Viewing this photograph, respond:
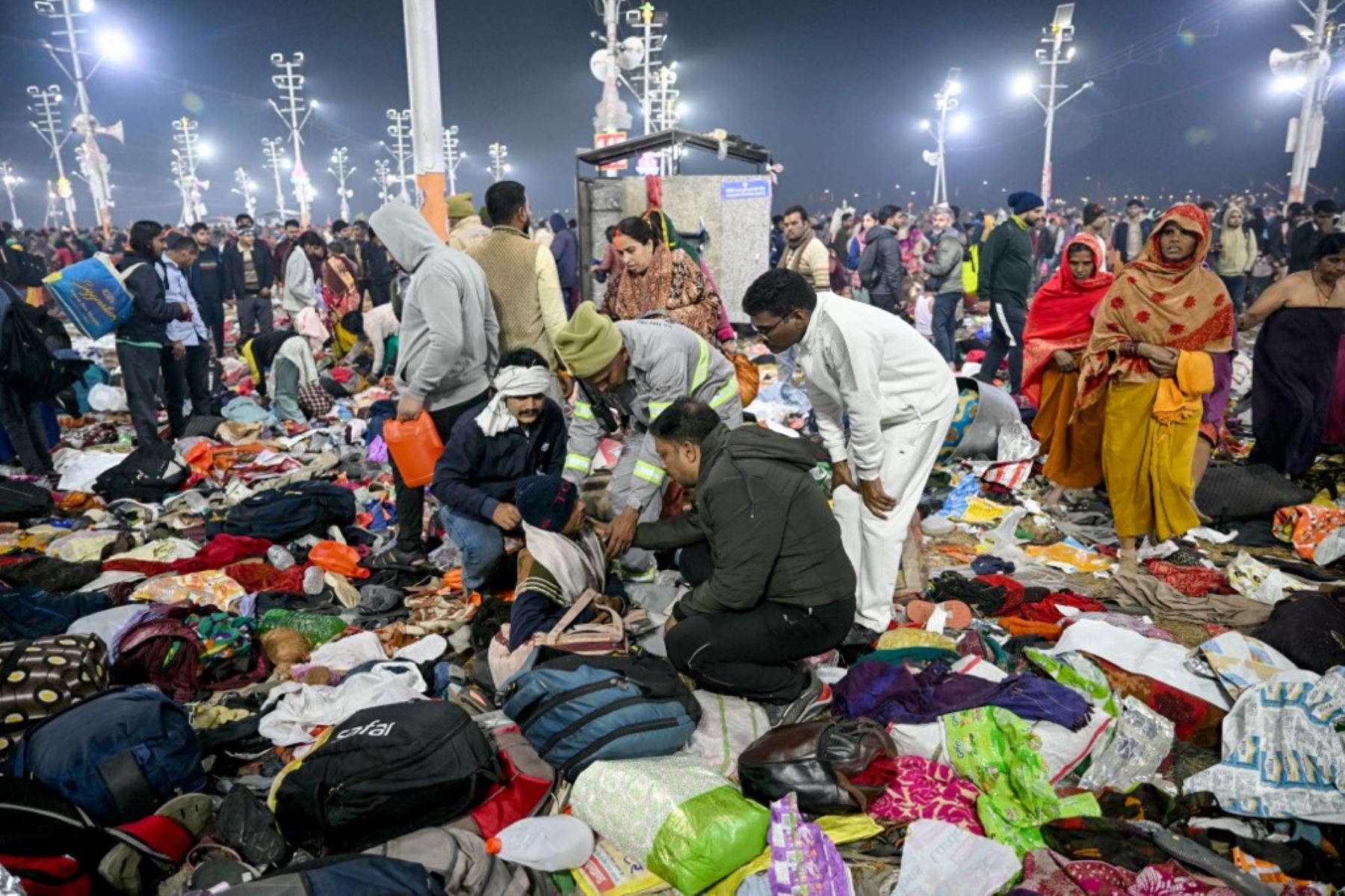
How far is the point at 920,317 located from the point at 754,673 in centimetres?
868

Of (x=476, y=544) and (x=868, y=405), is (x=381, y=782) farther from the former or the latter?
(x=868, y=405)

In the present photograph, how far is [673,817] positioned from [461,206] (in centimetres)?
684

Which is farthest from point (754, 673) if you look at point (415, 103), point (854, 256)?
point (854, 256)

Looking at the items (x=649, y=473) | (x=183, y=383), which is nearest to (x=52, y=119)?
(x=183, y=383)

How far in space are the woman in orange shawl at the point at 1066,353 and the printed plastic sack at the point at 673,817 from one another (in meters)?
3.79

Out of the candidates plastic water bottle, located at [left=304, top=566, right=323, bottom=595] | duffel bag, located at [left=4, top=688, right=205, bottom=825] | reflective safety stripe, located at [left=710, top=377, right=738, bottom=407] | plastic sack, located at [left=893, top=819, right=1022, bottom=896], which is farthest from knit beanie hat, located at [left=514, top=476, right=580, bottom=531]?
plastic sack, located at [left=893, top=819, right=1022, bottom=896]

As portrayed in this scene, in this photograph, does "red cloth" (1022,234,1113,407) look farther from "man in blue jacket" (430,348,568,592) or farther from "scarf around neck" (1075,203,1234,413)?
"man in blue jacket" (430,348,568,592)

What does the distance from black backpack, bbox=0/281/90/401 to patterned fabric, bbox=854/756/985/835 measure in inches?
269

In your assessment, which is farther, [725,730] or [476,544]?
[476,544]

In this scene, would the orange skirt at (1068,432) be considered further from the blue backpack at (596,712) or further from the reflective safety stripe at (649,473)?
the blue backpack at (596,712)

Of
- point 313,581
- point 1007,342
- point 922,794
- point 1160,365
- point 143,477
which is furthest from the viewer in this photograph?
point 1007,342

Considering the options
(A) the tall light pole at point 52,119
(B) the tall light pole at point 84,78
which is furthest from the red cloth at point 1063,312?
(A) the tall light pole at point 52,119

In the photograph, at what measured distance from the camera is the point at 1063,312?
5.69 meters

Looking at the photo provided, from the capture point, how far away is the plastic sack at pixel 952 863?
2.37m
